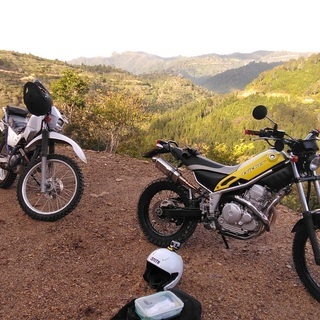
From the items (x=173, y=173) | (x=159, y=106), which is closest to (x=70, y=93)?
(x=173, y=173)

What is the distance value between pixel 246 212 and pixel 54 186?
241cm

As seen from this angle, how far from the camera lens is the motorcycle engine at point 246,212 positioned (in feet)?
11.3

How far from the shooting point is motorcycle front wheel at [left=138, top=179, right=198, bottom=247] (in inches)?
156

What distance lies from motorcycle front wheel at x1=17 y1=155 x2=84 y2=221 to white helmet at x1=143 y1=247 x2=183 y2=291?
4.87ft

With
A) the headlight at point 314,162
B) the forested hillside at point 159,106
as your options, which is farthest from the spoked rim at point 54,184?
the forested hillside at point 159,106

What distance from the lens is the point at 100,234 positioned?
4211 mm

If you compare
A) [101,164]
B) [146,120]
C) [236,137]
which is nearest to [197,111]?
[236,137]

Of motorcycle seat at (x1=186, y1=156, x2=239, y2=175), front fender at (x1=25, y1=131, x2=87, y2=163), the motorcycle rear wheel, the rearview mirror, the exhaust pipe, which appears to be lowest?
the motorcycle rear wheel

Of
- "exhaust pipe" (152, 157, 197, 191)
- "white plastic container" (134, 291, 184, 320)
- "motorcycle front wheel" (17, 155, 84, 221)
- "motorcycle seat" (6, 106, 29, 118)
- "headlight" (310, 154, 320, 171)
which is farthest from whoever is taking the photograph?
"motorcycle seat" (6, 106, 29, 118)

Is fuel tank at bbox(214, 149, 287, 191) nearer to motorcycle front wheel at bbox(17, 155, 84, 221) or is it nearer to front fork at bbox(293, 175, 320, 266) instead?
front fork at bbox(293, 175, 320, 266)

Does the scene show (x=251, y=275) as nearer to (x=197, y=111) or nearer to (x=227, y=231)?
(x=227, y=231)

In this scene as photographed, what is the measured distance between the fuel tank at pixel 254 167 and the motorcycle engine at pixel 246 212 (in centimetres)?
14

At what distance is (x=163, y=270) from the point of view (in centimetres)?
307

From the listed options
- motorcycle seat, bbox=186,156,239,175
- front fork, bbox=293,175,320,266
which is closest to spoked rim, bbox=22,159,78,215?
motorcycle seat, bbox=186,156,239,175
